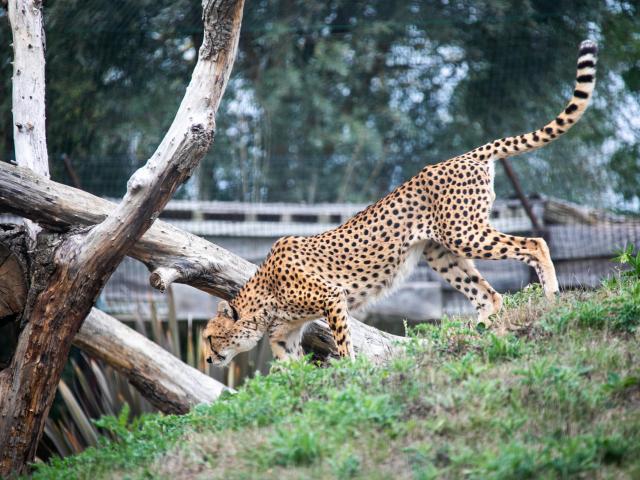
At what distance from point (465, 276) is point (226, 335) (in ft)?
5.95

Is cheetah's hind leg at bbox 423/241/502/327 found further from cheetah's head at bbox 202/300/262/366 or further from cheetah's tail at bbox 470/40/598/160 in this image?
cheetah's head at bbox 202/300/262/366

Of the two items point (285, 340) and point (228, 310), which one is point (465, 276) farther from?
point (228, 310)

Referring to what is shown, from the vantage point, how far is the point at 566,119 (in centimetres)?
593

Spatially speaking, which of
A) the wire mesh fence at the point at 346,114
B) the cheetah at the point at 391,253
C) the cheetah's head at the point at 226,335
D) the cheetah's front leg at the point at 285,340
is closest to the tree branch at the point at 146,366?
the cheetah's head at the point at 226,335

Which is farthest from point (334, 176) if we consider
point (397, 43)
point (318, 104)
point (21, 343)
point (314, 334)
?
point (21, 343)

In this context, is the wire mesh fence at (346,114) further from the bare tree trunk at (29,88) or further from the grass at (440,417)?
the grass at (440,417)

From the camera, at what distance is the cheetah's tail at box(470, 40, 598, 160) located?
224 inches

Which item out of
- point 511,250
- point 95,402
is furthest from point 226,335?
point 95,402

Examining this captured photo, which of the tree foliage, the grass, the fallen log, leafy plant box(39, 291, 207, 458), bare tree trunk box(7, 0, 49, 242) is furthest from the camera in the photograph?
the tree foliage

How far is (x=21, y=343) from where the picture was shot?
5207 mm

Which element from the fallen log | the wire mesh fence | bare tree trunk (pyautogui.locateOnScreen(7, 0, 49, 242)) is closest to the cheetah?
the fallen log

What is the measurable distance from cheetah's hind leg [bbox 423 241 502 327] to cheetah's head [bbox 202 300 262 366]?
1422 mm

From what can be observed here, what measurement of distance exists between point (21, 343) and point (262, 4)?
7128 mm

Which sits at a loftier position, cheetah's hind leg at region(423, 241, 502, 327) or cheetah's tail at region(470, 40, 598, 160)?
cheetah's tail at region(470, 40, 598, 160)
